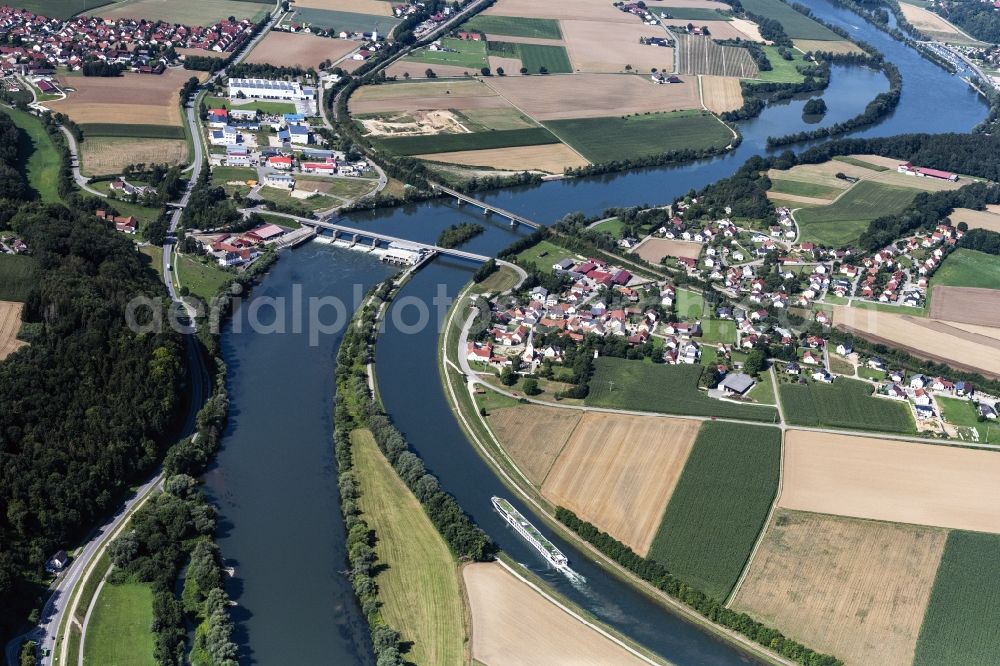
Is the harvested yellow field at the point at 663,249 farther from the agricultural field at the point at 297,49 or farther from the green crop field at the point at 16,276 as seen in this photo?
the agricultural field at the point at 297,49

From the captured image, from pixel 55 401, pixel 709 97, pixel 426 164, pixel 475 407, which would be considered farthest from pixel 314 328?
pixel 709 97

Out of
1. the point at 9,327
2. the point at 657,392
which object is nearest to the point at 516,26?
the point at 657,392

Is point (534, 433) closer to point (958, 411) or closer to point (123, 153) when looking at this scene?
point (958, 411)

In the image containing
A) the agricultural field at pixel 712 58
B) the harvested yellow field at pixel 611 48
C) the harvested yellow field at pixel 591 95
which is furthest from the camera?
the agricultural field at pixel 712 58

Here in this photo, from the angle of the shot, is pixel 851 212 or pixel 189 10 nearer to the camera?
pixel 851 212

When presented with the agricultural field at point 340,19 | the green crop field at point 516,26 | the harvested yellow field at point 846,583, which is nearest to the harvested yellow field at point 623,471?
the harvested yellow field at point 846,583

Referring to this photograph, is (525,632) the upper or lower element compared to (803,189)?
lower

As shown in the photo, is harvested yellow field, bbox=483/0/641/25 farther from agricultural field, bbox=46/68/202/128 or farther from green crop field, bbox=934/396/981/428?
green crop field, bbox=934/396/981/428
